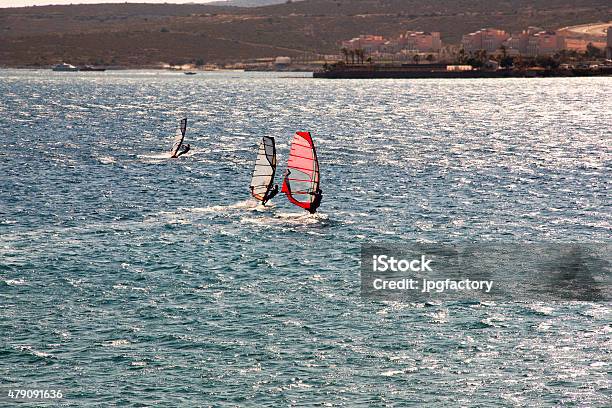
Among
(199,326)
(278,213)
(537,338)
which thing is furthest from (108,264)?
(537,338)

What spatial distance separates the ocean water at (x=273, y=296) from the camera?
44188 mm

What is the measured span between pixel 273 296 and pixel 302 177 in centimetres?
2689

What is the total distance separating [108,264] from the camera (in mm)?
65375

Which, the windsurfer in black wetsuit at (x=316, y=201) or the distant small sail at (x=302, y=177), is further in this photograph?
the distant small sail at (x=302, y=177)

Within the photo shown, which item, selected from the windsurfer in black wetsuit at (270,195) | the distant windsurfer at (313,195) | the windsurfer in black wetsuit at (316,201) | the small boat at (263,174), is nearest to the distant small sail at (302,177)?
the distant windsurfer at (313,195)

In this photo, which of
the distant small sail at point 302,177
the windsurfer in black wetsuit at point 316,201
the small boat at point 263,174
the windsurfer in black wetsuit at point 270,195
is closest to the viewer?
the windsurfer in black wetsuit at point 316,201

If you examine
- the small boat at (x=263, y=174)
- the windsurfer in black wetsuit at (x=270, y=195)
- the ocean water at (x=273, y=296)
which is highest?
the small boat at (x=263, y=174)

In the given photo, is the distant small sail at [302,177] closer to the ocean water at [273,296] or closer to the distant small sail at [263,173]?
the ocean water at [273,296]

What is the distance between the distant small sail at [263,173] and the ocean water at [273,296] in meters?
1.66

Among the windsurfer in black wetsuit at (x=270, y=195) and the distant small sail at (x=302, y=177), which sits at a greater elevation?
the distant small sail at (x=302, y=177)

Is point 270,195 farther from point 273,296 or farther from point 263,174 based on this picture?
point 273,296

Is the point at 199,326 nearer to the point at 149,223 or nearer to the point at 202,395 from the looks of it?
the point at 202,395

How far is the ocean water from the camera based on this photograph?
44.2m

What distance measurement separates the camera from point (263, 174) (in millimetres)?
88562
